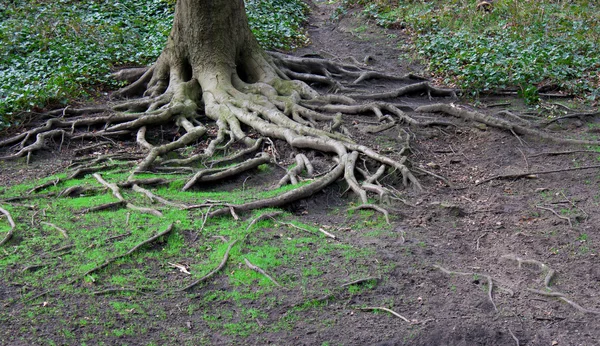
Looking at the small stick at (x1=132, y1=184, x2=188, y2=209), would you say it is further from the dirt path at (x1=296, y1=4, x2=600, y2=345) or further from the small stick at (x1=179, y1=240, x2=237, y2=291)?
the dirt path at (x1=296, y1=4, x2=600, y2=345)

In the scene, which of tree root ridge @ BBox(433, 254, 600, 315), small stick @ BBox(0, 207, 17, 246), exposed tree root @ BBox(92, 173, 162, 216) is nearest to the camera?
tree root ridge @ BBox(433, 254, 600, 315)

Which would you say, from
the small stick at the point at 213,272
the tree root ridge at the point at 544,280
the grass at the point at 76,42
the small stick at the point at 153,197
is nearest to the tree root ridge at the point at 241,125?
the small stick at the point at 153,197

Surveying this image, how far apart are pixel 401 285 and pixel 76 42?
10.2m

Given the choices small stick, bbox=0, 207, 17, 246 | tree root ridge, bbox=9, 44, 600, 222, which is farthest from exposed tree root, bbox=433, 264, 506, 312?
small stick, bbox=0, 207, 17, 246

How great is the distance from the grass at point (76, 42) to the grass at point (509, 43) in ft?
11.4

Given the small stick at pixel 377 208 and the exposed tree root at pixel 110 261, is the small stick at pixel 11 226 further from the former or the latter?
the small stick at pixel 377 208

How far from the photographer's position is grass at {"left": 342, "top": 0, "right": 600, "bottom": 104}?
37.5 feet

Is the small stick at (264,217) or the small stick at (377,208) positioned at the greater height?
the small stick at (264,217)

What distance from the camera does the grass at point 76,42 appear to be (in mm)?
10812

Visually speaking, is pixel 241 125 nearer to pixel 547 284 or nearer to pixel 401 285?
pixel 401 285

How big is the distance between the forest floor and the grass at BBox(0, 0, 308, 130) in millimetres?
3082

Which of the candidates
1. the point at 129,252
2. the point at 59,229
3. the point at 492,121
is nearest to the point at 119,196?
the point at 59,229

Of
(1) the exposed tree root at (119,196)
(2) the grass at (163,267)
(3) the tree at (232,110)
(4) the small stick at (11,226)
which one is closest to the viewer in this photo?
(2) the grass at (163,267)

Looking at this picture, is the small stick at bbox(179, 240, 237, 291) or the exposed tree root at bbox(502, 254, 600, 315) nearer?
the exposed tree root at bbox(502, 254, 600, 315)
